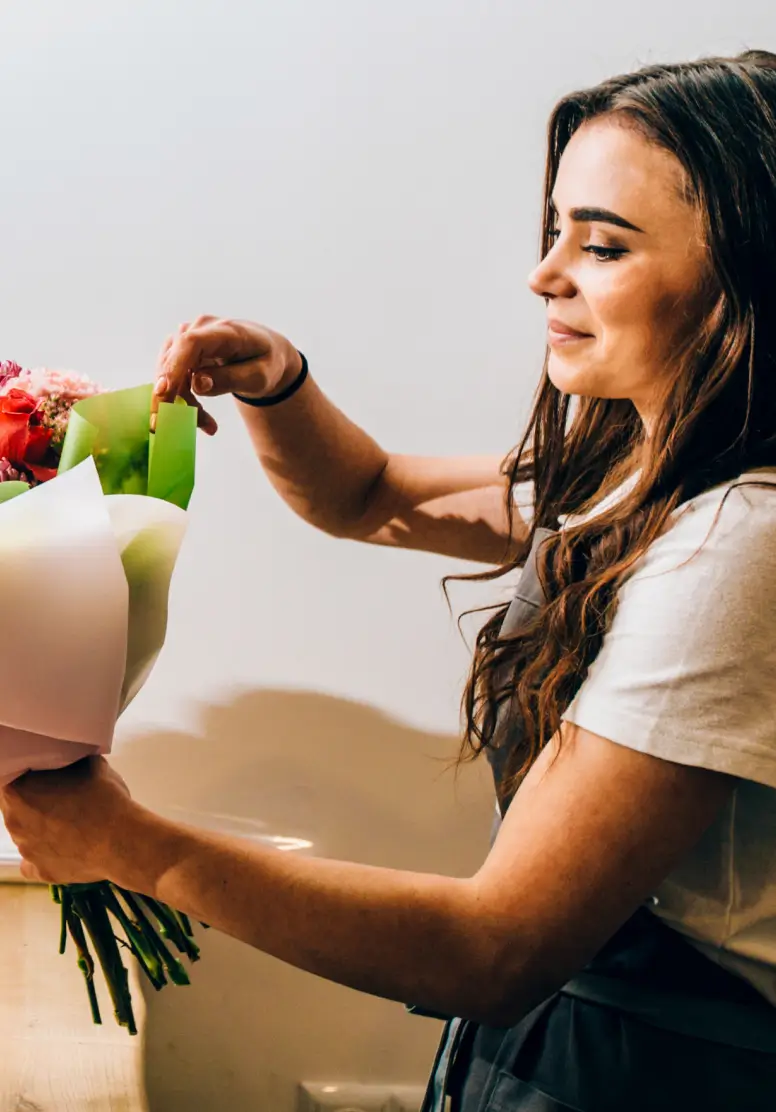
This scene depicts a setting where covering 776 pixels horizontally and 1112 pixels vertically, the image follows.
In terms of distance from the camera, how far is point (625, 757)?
0.76m

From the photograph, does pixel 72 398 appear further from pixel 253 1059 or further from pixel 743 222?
pixel 253 1059

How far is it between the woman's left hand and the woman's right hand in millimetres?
361

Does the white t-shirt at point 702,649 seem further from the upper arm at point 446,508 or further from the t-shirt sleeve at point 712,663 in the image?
the upper arm at point 446,508

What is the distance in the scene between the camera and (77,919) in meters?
1.02

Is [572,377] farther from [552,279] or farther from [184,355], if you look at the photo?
[184,355]

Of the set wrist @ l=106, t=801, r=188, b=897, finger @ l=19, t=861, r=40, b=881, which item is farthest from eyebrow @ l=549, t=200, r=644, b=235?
finger @ l=19, t=861, r=40, b=881

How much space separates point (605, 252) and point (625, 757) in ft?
1.38

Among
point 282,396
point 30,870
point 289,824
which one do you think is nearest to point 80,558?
point 30,870

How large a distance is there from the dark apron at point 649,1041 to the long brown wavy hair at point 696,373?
7.0 inches

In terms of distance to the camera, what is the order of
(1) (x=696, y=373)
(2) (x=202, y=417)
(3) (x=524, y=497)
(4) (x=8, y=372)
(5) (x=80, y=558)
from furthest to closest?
(3) (x=524, y=497)
(2) (x=202, y=417)
(4) (x=8, y=372)
(1) (x=696, y=373)
(5) (x=80, y=558)

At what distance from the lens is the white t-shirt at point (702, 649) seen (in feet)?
2.45

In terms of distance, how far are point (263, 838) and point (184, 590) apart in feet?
1.15

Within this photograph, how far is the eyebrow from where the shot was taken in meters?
0.86

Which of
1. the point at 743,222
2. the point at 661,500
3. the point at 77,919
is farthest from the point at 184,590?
the point at 743,222
